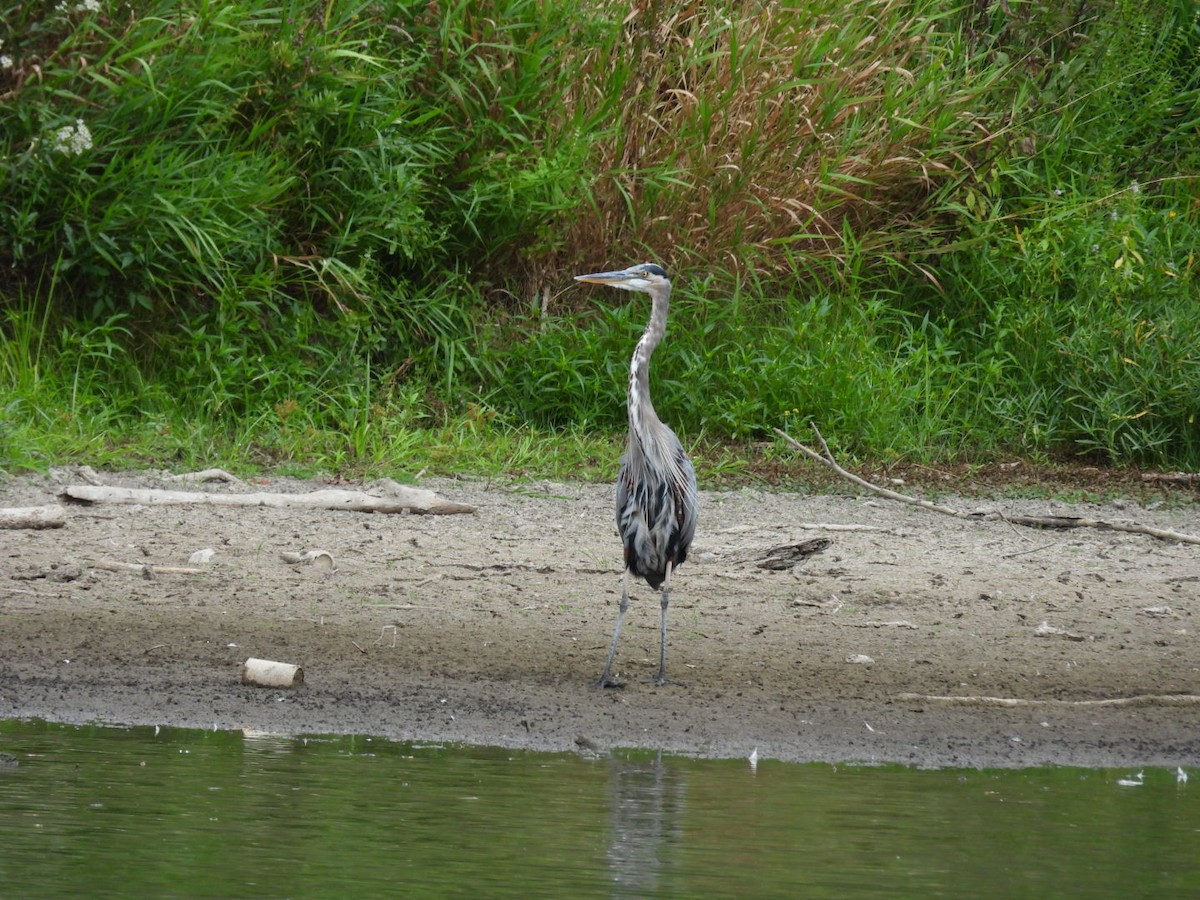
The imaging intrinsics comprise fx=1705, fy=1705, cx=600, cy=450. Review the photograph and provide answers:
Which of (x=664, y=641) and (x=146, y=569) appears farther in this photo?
(x=146, y=569)

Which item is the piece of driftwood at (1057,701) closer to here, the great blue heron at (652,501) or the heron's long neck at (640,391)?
the great blue heron at (652,501)

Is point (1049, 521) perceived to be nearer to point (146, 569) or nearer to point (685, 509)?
point (685, 509)

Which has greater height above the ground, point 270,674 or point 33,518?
point 33,518

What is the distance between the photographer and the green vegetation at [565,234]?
25.4ft

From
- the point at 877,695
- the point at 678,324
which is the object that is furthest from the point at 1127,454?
the point at 877,695

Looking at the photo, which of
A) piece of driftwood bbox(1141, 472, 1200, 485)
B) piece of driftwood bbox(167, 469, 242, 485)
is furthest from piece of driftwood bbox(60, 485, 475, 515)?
piece of driftwood bbox(1141, 472, 1200, 485)

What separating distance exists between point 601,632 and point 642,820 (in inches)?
63.9

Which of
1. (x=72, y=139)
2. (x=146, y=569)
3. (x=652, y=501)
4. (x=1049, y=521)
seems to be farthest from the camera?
(x=72, y=139)

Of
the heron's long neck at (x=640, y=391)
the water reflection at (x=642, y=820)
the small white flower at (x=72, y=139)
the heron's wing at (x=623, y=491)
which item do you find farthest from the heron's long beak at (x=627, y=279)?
the small white flower at (x=72, y=139)

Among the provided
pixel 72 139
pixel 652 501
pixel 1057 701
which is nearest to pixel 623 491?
Answer: pixel 652 501

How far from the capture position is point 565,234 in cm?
875

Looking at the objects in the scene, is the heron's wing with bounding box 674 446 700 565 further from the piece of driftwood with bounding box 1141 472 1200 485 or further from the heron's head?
the piece of driftwood with bounding box 1141 472 1200 485

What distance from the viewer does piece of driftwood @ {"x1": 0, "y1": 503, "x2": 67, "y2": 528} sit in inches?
239

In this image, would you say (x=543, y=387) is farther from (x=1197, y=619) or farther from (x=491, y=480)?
(x=1197, y=619)
